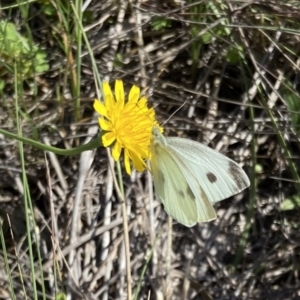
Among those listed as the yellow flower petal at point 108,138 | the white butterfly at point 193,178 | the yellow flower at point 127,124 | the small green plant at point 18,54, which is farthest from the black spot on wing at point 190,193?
the small green plant at point 18,54

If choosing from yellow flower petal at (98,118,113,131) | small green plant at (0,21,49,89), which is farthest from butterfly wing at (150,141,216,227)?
small green plant at (0,21,49,89)

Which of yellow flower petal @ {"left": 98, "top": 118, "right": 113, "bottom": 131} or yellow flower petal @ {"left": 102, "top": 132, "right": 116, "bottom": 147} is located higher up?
yellow flower petal @ {"left": 98, "top": 118, "right": 113, "bottom": 131}

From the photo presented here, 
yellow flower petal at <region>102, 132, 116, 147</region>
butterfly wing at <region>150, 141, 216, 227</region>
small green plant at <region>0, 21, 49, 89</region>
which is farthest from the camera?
small green plant at <region>0, 21, 49, 89</region>

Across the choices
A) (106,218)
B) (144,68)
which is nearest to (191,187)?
(106,218)

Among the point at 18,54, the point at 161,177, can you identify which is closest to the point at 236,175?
the point at 161,177

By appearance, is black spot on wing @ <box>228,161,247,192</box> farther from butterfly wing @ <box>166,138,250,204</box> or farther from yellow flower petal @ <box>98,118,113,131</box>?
yellow flower petal @ <box>98,118,113,131</box>

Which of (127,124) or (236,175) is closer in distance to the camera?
(127,124)

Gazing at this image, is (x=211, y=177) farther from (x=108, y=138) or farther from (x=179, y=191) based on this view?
(x=108, y=138)

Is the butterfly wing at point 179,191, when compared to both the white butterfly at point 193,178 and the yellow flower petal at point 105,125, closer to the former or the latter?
the white butterfly at point 193,178
